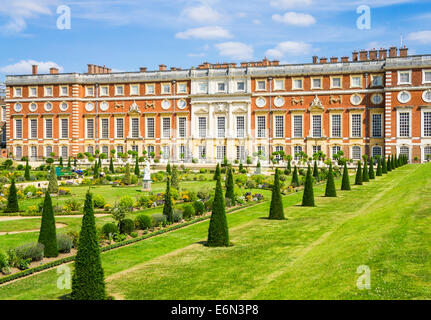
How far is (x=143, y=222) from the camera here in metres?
16.6

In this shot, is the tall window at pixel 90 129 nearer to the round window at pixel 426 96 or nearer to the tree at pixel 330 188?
the round window at pixel 426 96

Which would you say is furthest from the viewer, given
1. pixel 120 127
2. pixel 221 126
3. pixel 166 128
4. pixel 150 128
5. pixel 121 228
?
pixel 120 127

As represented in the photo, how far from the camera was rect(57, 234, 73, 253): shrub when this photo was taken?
13445mm

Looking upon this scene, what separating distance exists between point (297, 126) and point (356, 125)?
609cm

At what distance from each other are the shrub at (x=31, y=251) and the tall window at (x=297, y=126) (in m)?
41.4

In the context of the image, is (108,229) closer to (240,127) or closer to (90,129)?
(240,127)

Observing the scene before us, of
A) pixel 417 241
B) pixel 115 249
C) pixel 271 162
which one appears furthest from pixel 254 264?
pixel 271 162

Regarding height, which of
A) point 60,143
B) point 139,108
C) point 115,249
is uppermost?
point 139,108

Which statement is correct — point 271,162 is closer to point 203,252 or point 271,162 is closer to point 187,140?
point 187,140

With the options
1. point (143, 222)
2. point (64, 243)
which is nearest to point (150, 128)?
point (143, 222)

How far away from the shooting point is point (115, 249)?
14.0m

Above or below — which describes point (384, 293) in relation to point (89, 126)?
below

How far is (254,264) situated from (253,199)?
45.2 feet

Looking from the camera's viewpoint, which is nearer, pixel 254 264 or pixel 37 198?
pixel 254 264
